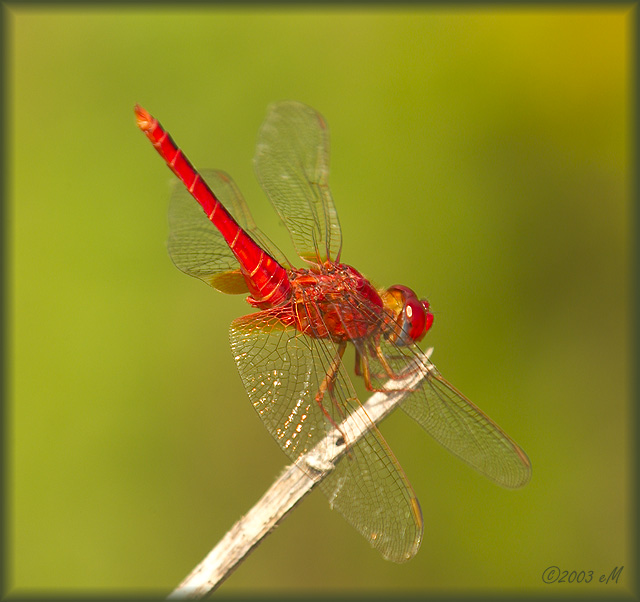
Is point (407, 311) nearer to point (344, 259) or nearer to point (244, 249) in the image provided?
point (244, 249)

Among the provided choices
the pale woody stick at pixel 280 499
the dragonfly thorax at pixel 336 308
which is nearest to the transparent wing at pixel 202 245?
the dragonfly thorax at pixel 336 308

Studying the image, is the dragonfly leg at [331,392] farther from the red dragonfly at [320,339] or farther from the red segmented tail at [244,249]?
the red segmented tail at [244,249]

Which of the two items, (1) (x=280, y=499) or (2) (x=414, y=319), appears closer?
(1) (x=280, y=499)

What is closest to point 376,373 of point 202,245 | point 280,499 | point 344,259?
point 280,499

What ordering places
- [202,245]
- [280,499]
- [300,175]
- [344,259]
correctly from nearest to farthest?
[280,499]
[202,245]
[300,175]
[344,259]

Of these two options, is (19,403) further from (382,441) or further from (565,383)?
(565,383)

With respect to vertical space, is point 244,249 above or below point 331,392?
above

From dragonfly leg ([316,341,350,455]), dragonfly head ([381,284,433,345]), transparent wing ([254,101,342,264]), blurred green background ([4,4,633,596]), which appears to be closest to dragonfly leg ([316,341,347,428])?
dragonfly leg ([316,341,350,455])
